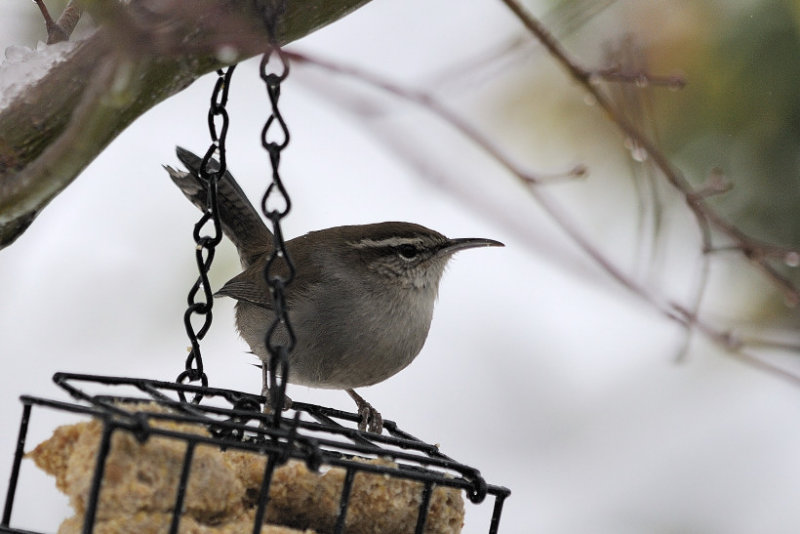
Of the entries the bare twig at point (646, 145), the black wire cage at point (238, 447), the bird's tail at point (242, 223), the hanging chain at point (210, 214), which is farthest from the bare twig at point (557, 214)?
the bird's tail at point (242, 223)

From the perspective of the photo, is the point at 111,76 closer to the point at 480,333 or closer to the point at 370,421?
the point at 370,421

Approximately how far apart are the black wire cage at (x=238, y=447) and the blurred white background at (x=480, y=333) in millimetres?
1838

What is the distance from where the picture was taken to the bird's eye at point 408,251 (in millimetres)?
3977

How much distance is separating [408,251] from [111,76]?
83.1 inches

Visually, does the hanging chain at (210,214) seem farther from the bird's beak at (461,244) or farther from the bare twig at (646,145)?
the bird's beak at (461,244)

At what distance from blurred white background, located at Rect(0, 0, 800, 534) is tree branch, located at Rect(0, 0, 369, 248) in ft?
5.88

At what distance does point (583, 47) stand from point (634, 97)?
41.1 inches

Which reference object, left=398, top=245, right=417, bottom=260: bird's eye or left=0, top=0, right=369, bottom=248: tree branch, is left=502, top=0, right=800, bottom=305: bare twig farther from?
left=398, top=245, right=417, bottom=260: bird's eye

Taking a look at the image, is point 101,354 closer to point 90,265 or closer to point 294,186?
point 90,265

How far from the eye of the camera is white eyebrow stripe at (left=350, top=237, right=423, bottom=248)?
156 inches

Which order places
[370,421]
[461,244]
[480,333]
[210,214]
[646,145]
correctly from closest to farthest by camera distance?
[646,145], [210,214], [370,421], [461,244], [480,333]

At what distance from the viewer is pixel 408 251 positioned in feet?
13.1

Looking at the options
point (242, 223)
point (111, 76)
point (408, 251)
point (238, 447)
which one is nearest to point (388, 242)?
point (408, 251)

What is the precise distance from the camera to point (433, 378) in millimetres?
5992
